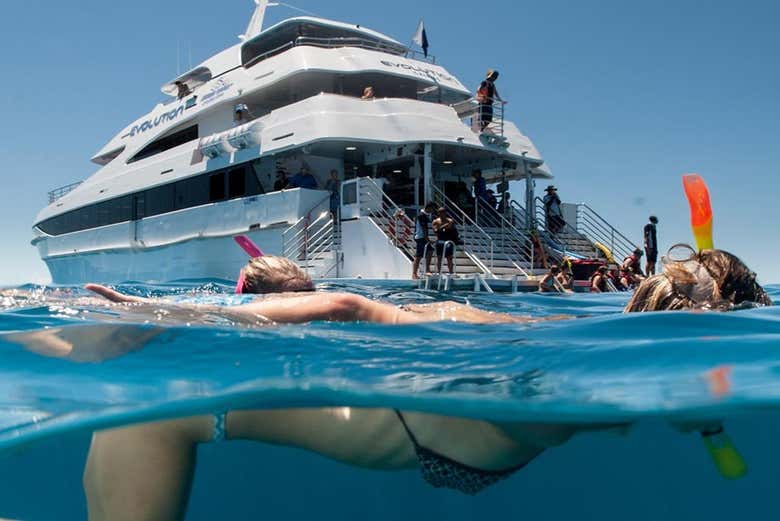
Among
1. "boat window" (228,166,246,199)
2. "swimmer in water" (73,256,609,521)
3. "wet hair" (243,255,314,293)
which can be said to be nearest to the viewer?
"swimmer in water" (73,256,609,521)

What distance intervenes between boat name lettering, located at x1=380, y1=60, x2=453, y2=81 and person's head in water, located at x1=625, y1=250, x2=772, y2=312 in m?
13.5

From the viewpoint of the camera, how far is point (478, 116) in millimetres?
14953

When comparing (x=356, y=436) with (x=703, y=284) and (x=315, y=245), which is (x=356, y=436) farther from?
(x=315, y=245)

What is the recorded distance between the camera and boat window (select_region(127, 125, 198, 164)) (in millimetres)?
18625

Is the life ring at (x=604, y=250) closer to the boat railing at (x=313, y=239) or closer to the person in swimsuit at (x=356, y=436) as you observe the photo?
the boat railing at (x=313, y=239)

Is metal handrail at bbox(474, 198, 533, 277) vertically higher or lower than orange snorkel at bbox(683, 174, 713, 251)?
higher

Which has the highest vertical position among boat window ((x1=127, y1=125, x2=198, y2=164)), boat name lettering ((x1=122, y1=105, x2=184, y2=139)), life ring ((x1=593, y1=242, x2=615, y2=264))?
boat name lettering ((x1=122, y1=105, x2=184, y2=139))

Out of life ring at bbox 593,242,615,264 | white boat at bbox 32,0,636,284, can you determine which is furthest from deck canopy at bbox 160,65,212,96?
life ring at bbox 593,242,615,264

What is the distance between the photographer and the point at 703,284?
2.90 meters

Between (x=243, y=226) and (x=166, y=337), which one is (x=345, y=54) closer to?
(x=243, y=226)

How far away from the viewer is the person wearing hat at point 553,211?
1585 centimetres

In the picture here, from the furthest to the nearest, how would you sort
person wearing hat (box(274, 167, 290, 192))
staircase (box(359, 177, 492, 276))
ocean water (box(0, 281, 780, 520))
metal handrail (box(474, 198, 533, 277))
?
person wearing hat (box(274, 167, 290, 192)), metal handrail (box(474, 198, 533, 277)), staircase (box(359, 177, 492, 276)), ocean water (box(0, 281, 780, 520))

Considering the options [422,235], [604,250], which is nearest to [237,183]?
[422,235]

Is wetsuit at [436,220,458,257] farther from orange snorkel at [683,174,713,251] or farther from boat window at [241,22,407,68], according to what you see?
orange snorkel at [683,174,713,251]
